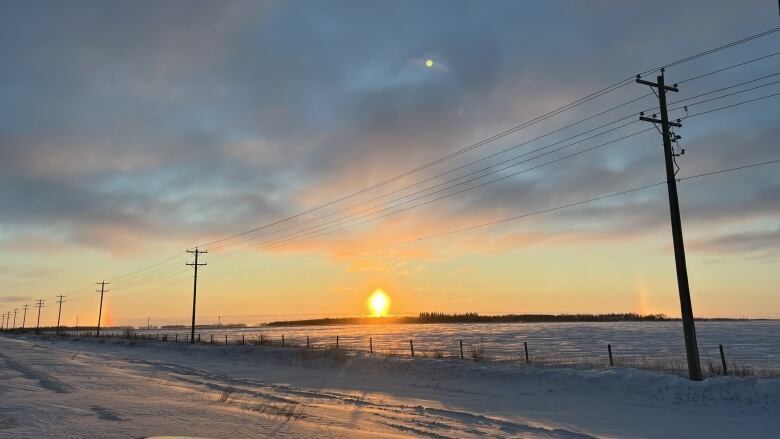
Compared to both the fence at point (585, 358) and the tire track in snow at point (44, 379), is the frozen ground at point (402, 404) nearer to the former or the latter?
the tire track in snow at point (44, 379)

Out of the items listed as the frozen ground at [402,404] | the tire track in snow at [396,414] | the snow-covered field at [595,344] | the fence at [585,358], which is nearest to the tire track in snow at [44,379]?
the frozen ground at [402,404]

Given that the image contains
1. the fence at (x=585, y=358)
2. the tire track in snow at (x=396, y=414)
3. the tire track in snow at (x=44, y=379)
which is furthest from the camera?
the fence at (x=585, y=358)

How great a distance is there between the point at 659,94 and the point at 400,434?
59.9 ft

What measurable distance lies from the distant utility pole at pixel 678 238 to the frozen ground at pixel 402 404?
1.31 m

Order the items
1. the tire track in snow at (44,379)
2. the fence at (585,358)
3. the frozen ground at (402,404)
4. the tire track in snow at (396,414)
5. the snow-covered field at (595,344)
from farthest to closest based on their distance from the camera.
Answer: the snow-covered field at (595,344)
the fence at (585,358)
the tire track in snow at (44,379)
the tire track in snow at (396,414)
the frozen ground at (402,404)

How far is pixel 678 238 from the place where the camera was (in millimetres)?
21438

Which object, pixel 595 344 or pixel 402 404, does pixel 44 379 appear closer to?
pixel 402 404

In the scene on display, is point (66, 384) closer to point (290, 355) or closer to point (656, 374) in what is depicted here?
point (290, 355)

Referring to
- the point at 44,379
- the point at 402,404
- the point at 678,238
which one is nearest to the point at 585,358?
the point at 678,238

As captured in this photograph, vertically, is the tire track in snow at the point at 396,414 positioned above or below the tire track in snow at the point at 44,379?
below

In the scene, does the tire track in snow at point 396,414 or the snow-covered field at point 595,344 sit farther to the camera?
the snow-covered field at point 595,344

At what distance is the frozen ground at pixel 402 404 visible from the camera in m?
12.9

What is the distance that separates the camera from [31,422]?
12.0 m

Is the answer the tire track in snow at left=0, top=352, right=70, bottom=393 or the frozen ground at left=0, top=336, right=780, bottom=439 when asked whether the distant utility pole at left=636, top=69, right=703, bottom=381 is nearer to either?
the frozen ground at left=0, top=336, right=780, bottom=439
